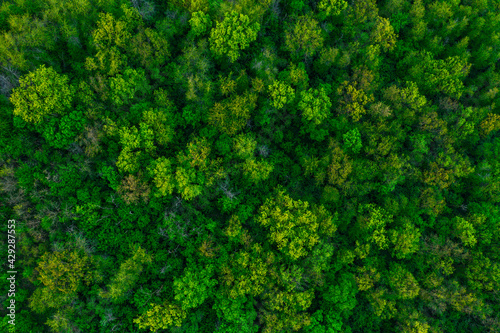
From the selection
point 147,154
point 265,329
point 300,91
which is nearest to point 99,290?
point 147,154

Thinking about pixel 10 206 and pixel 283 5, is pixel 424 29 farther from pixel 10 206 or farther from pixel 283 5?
pixel 10 206

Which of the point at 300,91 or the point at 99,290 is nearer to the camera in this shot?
the point at 99,290

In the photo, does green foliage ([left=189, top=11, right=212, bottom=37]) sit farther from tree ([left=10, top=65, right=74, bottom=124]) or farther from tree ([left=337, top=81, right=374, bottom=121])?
tree ([left=337, top=81, right=374, bottom=121])

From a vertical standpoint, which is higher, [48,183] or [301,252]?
[301,252]

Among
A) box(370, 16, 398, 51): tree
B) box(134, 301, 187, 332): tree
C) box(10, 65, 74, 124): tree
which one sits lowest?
box(134, 301, 187, 332): tree

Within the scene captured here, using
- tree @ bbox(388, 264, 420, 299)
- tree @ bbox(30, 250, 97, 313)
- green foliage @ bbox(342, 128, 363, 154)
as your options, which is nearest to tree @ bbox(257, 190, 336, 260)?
green foliage @ bbox(342, 128, 363, 154)

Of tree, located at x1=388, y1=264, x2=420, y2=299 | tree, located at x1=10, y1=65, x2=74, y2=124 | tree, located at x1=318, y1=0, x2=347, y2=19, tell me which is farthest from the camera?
tree, located at x1=318, y1=0, x2=347, y2=19

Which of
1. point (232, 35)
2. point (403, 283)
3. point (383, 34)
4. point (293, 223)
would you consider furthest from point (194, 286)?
point (383, 34)

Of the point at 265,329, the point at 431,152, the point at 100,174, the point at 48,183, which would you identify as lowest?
the point at 265,329
